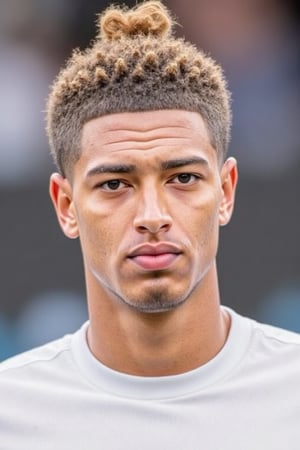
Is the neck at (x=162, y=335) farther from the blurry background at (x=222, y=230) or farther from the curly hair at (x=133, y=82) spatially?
the blurry background at (x=222, y=230)

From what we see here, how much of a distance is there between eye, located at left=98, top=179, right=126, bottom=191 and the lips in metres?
0.23

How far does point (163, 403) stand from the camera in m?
4.00

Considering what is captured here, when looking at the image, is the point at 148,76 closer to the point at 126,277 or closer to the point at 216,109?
the point at 216,109

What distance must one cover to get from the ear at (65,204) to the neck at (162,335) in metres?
0.23

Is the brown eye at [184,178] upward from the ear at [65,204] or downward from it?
upward

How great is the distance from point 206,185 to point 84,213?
1.37ft

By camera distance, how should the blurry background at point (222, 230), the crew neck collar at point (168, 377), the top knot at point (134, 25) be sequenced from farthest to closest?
1. the blurry background at point (222, 230)
2. the top knot at point (134, 25)
3. the crew neck collar at point (168, 377)

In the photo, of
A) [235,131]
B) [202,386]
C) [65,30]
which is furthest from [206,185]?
[65,30]

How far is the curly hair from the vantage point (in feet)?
13.3

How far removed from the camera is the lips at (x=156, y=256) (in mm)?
3814

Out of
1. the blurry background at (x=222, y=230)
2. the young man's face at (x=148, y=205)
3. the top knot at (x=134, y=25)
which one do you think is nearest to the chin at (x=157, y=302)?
the young man's face at (x=148, y=205)

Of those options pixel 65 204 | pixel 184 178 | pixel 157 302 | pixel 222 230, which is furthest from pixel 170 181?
pixel 222 230

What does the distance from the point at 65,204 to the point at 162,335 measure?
0.60 metres

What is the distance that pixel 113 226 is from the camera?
12.9 ft
